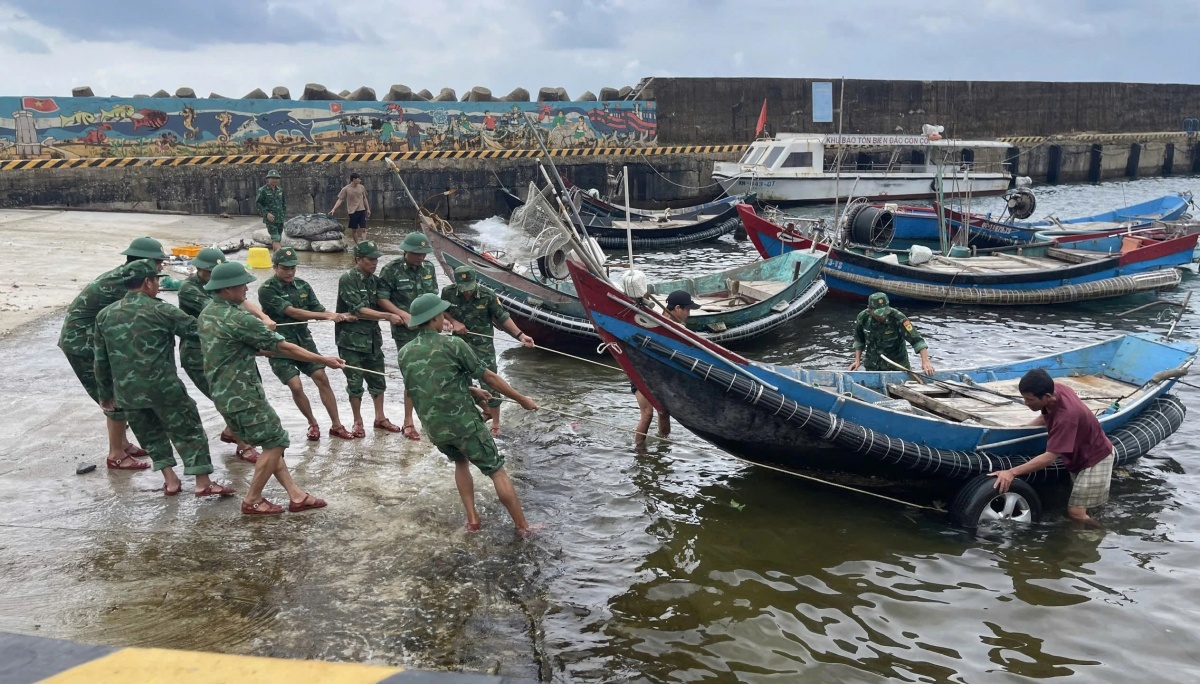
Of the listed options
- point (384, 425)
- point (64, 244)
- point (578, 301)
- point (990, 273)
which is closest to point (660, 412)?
point (384, 425)

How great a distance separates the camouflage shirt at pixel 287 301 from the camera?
7234 millimetres

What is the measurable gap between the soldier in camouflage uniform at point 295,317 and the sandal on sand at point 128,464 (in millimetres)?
1253

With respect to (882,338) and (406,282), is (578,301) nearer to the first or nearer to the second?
(406,282)

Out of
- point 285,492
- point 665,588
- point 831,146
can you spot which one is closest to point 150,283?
point 285,492

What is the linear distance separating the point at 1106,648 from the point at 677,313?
383cm

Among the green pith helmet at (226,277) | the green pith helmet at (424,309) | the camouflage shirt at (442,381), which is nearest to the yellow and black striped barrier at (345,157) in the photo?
the green pith helmet at (226,277)

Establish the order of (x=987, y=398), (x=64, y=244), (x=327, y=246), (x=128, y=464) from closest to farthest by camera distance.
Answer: (x=128, y=464), (x=987, y=398), (x=64, y=244), (x=327, y=246)

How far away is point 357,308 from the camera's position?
744 centimetres

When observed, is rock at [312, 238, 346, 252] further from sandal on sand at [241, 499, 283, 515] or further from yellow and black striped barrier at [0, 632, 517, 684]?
yellow and black striped barrier at [0, 632, 517, 684]

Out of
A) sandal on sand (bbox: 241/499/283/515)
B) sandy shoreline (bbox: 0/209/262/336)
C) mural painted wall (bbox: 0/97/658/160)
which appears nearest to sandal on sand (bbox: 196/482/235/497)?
sandal on sand (bbox: 241/499/283/515)

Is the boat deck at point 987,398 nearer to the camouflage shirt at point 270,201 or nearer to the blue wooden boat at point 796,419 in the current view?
the blue wooden boat at point 796,419

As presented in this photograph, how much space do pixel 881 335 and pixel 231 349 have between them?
5746mm

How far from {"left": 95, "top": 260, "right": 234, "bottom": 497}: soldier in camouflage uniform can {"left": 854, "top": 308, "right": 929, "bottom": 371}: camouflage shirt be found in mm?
5764

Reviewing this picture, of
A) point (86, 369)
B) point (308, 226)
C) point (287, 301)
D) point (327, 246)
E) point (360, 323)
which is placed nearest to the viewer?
point (86, 369)
